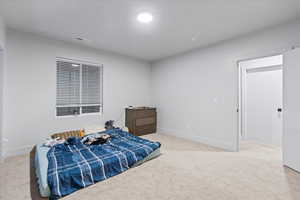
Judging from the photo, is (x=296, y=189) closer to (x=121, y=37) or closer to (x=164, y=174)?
(x=164, y=174)

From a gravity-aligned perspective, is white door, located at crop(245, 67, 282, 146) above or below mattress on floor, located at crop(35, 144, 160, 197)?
above

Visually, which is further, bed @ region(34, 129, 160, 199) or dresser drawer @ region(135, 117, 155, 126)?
dresser drawer @ region(135, 117, 155, 126)

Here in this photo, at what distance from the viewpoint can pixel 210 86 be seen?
380cm

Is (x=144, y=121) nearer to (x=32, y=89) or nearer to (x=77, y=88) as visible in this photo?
(x=77, y=88)

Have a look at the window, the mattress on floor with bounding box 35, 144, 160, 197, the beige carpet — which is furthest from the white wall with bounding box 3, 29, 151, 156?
the mattress on floor with bounding box 35, 144, 160, 197

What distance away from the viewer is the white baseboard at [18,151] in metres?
2.89

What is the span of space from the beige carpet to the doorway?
102 cm

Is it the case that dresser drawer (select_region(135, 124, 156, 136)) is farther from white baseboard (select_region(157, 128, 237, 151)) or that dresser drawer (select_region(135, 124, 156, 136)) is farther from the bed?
the bed

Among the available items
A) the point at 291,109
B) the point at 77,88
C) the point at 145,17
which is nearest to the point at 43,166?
the point at 77,88

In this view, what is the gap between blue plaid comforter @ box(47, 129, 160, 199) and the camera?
5.83ft

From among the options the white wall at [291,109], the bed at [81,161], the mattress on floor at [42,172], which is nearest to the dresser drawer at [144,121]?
the bed at [81,161]

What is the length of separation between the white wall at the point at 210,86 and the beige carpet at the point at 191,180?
35.0 inches

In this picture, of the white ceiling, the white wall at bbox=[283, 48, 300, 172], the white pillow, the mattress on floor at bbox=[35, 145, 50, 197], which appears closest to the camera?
the mattress on floor at bbox=[35, 145, 50, 197]

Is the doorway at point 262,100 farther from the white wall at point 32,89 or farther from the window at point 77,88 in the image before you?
the white wall at point 32,89
